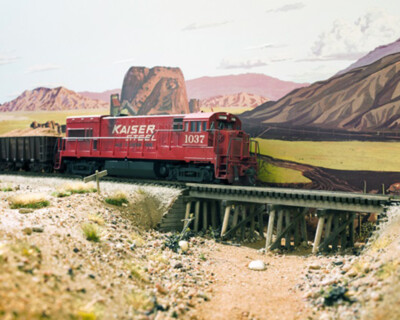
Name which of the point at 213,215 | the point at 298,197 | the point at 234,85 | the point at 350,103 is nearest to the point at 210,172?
the point at 213,215

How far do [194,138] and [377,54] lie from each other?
1304 cm

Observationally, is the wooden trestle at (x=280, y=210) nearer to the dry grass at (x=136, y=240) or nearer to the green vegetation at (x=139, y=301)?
the dry grass at (x=136, y=240)

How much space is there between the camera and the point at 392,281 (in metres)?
9.09

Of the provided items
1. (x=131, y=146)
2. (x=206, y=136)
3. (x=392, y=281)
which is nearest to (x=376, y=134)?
(x=206, y=136)

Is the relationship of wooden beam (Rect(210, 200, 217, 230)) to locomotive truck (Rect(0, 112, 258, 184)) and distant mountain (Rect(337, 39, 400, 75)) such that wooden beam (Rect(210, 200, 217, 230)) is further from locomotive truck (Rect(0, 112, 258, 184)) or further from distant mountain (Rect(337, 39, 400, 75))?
distant mountain (Rect(337, 39, 400, 75))

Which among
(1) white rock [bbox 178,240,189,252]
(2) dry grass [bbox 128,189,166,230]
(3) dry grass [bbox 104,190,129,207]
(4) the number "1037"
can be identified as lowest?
(1) white rock [bbox 178,240,189,252]

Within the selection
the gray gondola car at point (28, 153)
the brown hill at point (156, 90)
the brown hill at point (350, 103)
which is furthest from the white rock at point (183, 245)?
the brown hill at point (156, 90)

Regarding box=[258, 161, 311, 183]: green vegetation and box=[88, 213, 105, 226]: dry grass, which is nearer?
box=[88, 213, 105, 226]: dry grass

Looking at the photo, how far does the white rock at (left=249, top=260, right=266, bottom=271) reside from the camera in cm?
1430

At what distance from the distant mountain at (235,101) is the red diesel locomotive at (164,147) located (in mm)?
12791

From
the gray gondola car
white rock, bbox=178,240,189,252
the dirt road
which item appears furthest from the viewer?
the gray gondola car

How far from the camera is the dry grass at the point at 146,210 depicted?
17.3m

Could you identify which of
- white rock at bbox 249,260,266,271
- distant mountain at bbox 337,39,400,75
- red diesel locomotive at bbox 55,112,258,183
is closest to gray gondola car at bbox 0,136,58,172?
red diesel locomotive at bbox 55,112,258,183

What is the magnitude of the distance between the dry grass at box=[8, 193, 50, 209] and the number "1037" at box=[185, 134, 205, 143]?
22.7ft
